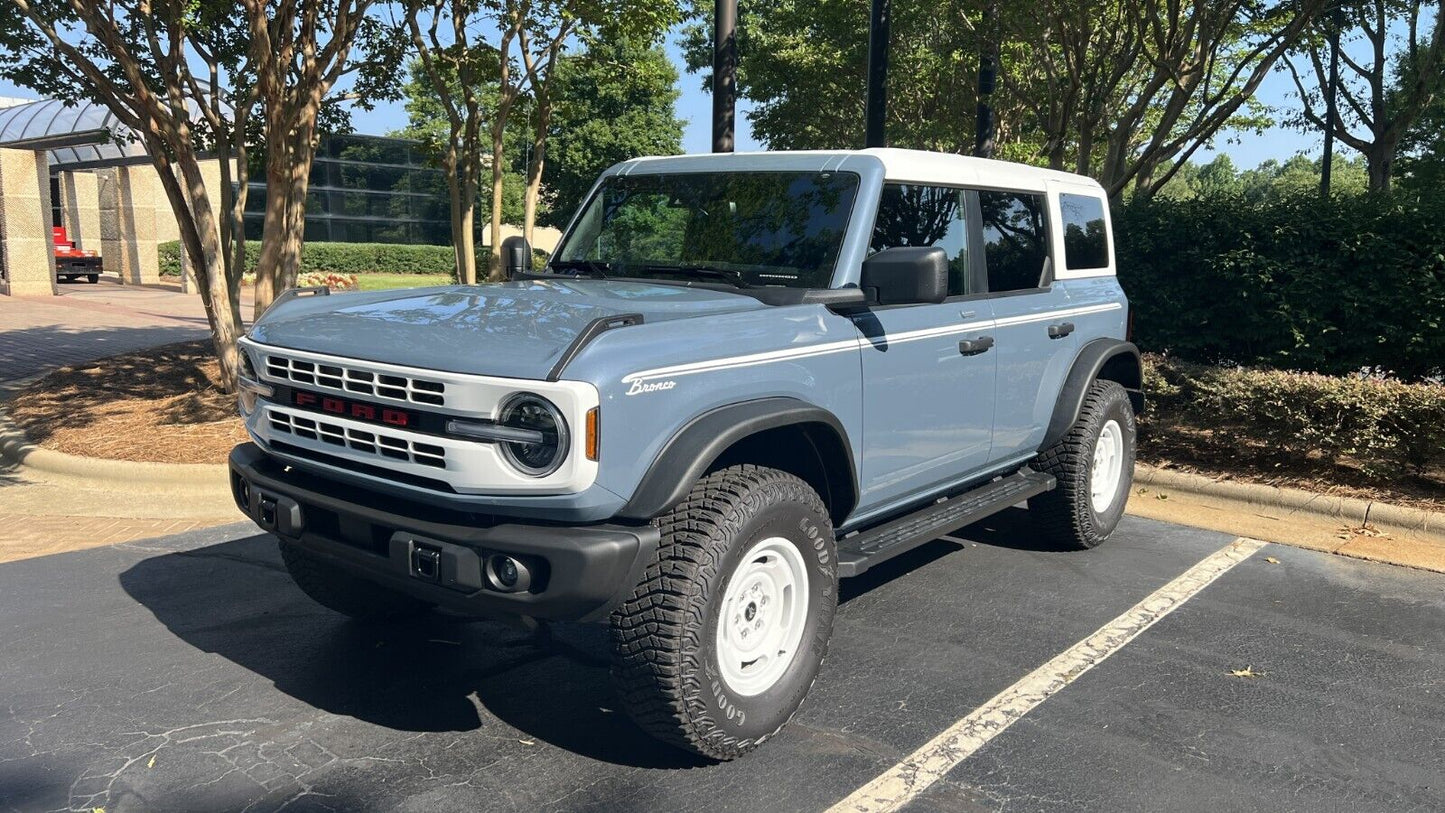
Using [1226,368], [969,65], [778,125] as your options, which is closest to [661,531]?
[1226,368]

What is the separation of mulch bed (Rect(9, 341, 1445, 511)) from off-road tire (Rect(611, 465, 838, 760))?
5.32 metres

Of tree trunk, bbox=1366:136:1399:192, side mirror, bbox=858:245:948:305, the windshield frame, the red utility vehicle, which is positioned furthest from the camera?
the red utility vehicle

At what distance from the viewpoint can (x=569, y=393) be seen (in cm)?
316

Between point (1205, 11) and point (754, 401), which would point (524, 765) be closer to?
point (754, 401)

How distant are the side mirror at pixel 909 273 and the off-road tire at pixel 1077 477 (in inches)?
84.0

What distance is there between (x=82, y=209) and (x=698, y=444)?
37429 millimetres

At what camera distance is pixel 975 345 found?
16.1ft

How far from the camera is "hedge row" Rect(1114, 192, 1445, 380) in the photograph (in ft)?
26.0

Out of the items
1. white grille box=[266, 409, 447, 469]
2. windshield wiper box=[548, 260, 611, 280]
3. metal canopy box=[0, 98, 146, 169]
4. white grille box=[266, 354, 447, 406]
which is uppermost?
metal canopy box=[0, 98, 146, 169]

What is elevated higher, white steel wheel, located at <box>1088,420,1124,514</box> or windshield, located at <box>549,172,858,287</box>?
windshield, located at <box>549,172,858,287</box>

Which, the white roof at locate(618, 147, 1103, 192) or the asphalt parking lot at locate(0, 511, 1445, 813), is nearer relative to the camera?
the asphalt parking lot at locate(0, 511, 1445, 813)

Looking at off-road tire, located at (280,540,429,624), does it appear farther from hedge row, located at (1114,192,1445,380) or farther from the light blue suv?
hedge row, located at (1114,192,1445,380)

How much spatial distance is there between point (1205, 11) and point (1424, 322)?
4105mm

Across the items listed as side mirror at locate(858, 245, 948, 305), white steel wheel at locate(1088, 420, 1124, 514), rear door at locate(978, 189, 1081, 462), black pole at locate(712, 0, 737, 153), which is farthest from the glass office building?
side mirror at locate(858, 245, 948, 305)
